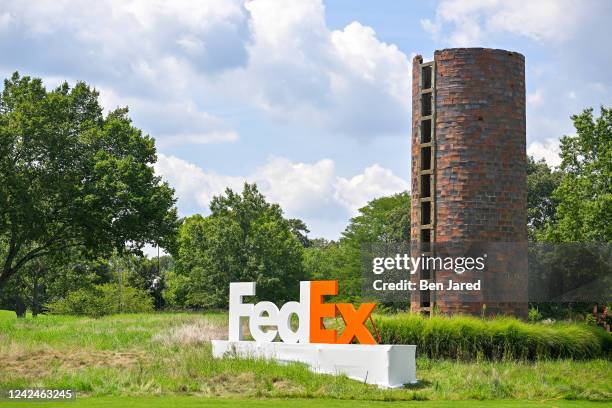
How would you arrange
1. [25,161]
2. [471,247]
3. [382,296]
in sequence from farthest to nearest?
1. [25,161]
2. [382,296]
3. [471,247]

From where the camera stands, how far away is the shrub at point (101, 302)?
217ft

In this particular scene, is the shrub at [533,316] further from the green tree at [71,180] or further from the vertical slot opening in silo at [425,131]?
the green tree at [71,180]

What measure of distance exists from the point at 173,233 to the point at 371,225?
27.6 m

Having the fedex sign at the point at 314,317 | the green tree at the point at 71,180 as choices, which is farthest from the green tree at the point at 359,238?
the fedex sign at the point at 314,317

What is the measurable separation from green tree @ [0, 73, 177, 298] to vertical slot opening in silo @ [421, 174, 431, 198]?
70.5 ft

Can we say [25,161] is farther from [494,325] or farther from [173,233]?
[494,325]

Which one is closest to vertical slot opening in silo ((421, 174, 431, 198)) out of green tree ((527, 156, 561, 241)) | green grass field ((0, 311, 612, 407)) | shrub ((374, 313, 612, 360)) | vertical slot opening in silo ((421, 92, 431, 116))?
vertical slot opening in silo ((421, 92, 431, 116))

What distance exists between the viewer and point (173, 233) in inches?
1850

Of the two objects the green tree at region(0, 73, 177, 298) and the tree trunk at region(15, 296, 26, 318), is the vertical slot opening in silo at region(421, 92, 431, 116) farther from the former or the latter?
the tree trunk at region(15, 296, 26, 318)

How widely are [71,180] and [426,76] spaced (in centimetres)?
2368

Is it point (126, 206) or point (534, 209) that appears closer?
point (126, 206)

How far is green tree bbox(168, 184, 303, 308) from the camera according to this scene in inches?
2372

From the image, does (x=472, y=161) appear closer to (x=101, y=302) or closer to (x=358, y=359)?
(x=358, y=359)

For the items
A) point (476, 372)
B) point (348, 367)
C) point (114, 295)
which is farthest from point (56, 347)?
point (114, 295)
